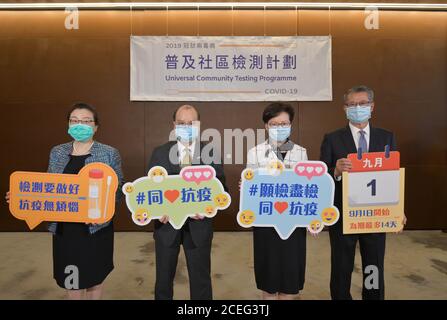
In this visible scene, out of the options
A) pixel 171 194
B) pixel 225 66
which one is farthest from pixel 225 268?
pixel 225 66

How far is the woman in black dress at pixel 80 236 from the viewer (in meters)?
1.73

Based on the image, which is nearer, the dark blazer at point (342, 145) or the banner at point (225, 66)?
the dark blazer at point (342, 145)

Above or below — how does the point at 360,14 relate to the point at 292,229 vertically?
above

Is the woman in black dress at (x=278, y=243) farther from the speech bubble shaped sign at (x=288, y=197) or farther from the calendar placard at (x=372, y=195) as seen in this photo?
the calendar placard at (x=372, y=195)

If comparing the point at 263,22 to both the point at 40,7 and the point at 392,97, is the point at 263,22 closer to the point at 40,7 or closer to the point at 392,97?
the point at 392,97

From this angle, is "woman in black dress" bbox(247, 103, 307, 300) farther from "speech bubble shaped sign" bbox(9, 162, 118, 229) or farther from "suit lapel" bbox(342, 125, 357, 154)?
"speech bubble shaped sign" bbox(9, 162, 118, 229)

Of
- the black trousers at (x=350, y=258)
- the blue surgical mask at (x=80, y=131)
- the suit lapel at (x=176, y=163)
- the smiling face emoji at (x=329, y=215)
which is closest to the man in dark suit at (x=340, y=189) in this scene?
the black trousers at (x=350, y=258)

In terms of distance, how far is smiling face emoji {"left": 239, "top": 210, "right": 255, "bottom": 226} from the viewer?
1736mm

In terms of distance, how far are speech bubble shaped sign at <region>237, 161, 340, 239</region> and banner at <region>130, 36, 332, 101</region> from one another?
255cm

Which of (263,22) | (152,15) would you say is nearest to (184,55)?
(152,15)

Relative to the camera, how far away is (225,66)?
13.4 ft

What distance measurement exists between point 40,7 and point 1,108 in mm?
1415

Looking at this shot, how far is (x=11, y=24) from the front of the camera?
13.8 ft

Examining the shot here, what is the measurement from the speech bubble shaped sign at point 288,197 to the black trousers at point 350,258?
0.73 ft
